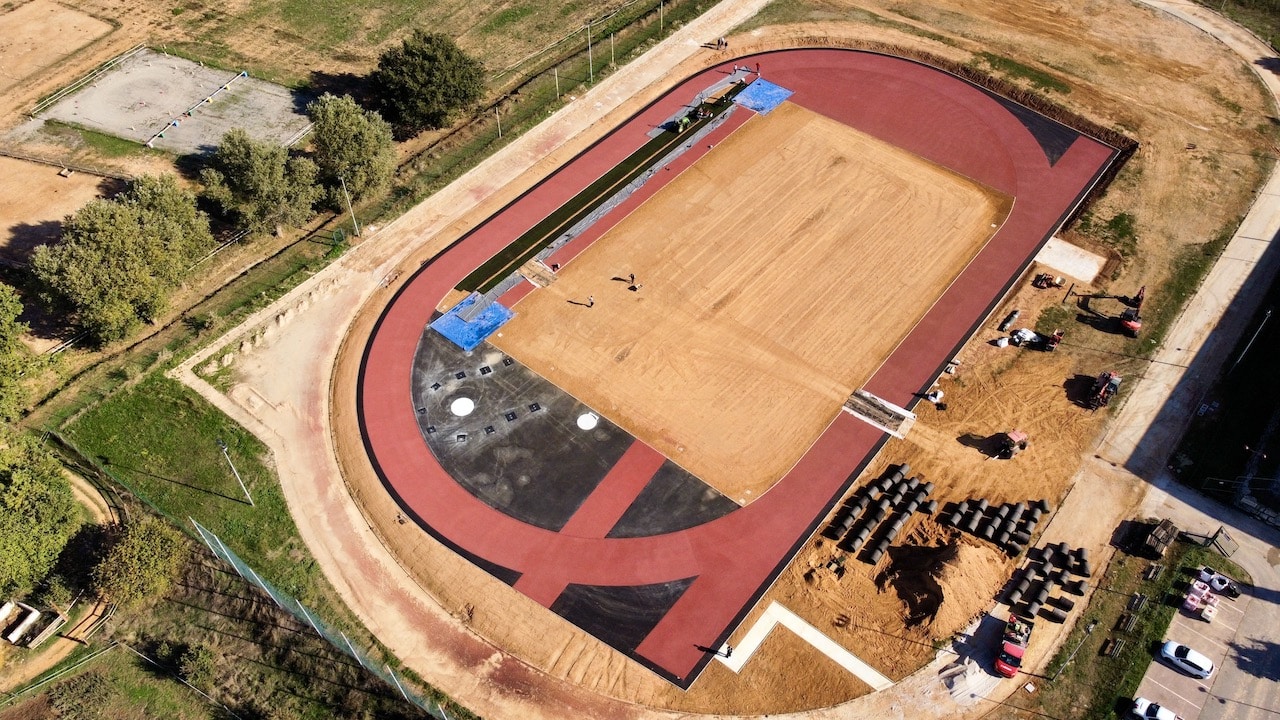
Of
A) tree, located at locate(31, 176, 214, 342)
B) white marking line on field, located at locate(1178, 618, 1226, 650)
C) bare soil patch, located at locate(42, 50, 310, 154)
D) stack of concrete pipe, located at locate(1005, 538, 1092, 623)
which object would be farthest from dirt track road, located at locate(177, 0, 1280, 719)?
bare soil patch, located at locate(42, 50, 310, 154)

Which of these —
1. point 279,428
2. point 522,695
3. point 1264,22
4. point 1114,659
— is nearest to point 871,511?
point 1114,659

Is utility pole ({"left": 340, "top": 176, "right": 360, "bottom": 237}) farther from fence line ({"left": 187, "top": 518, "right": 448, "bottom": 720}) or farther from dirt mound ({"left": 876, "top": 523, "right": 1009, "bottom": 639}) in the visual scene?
dirt mound ({"left": 876, "top": 523, "right": 1009, "bottom": 639})

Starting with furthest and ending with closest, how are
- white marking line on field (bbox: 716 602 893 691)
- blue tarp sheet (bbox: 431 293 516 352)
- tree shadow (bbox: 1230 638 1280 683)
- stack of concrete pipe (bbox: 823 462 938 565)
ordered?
blue tarp sheet (bbox: 431 293 516 352) → stack of concrete pipe (bbox: 823 462 938 565) → tree shadow (bbox: 1230 638 1280 683) → white marking line on field (bbox: 716 602 893 691)

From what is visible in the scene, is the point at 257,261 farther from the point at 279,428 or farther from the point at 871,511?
the point at 871,511

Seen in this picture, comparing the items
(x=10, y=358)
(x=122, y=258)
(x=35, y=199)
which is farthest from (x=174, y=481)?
(x=35, y=199)

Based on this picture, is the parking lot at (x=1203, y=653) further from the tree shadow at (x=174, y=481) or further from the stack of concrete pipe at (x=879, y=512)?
the tree shadow at (x=174, y=481)

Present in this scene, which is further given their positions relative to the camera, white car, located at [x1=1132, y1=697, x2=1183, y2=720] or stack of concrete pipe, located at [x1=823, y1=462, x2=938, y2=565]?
stack of concrete pipe, located at [x1=823, y1=462, x2=938, y2=565]

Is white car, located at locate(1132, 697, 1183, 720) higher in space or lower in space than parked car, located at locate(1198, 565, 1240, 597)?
lower
